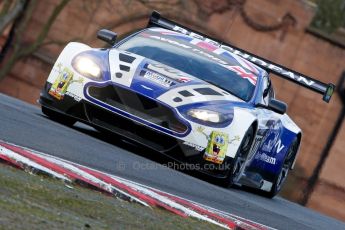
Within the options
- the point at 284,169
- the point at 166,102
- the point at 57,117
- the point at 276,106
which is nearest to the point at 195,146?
the point at 166,102

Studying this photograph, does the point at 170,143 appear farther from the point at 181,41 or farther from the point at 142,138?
the point at 181,41

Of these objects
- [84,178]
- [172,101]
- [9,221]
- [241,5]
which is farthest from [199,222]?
[241,5]

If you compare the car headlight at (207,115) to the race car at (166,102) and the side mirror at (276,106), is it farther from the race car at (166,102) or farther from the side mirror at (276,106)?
the side mirror at (276,106)

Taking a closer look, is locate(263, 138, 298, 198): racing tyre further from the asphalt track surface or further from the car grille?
the car grille

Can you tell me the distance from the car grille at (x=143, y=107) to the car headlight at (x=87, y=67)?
0.59 feet

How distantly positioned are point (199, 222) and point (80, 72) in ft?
13.4

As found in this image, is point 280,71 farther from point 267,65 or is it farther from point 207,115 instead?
point 207,115

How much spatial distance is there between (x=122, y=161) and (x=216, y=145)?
1525 millimetres

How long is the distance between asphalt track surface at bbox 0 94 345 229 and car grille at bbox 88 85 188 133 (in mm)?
368

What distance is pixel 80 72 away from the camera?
11570mm

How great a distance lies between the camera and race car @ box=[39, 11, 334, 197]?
11.3 metres

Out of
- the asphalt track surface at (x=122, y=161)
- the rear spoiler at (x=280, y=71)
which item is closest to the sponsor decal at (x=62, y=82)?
the asphalt track surface at (x=122, y=161)

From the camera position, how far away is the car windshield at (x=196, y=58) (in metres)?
12.4

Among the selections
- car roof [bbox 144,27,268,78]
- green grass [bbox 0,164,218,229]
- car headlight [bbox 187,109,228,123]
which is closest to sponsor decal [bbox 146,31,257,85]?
car roof [bbox 144,27,268,78]
